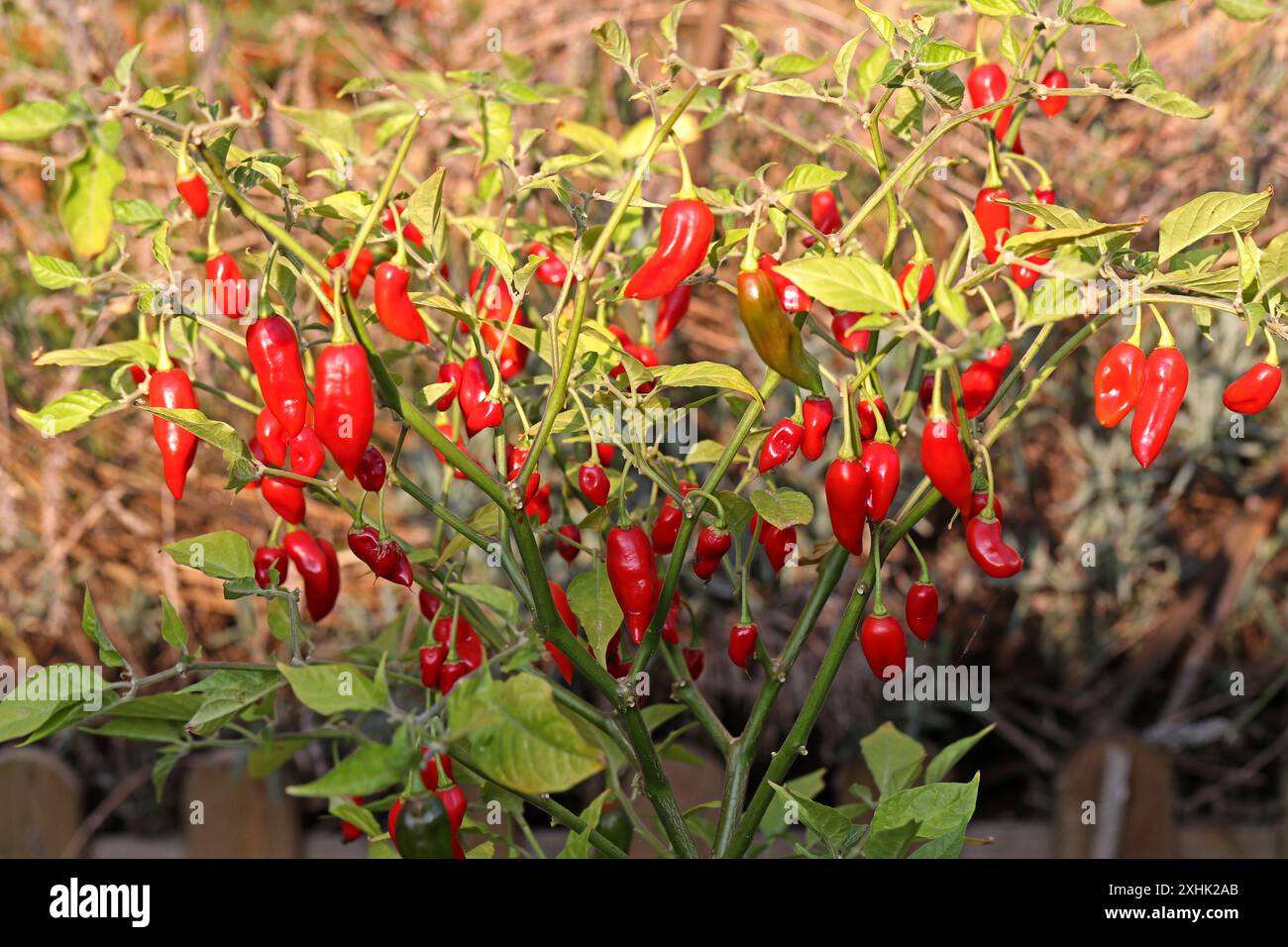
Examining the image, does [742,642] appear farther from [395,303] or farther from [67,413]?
[67,413]

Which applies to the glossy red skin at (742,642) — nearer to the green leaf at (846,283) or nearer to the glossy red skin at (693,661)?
the glossy red skin at (693,661)

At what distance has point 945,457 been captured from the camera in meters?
0.61

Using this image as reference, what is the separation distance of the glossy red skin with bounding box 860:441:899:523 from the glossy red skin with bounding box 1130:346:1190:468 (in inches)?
5.6

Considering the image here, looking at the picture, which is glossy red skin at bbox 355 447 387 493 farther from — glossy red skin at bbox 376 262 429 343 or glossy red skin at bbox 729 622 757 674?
glossy red skin at bbox 729 622 757 674

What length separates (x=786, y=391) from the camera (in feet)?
6.10

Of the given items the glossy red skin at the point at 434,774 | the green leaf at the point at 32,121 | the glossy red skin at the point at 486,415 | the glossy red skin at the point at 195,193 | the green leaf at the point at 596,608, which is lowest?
the glossy red skin at the point at 434,774

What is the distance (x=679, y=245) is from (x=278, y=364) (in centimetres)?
22

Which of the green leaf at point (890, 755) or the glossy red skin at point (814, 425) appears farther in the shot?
the green leaf at point (890, 755)

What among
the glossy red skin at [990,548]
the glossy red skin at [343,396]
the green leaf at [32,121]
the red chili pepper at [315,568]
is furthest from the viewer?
the red chili pepper at [315,568]

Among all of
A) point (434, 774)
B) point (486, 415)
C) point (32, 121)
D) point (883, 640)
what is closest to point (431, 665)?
point (434, 774)

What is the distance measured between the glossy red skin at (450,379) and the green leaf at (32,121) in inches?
11.4

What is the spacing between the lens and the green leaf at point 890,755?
0.90m

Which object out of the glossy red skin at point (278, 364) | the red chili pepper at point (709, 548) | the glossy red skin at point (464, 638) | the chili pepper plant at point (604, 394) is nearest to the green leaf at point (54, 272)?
the chili pepper plant at point (604, 394)

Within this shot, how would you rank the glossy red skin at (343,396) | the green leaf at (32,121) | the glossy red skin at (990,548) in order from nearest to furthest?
the green leaf at (32,121) → the glossy red skin at (343,396) → the glossy red skin at (990,548)
